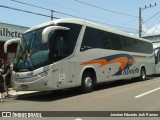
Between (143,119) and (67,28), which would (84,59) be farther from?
(143,119)

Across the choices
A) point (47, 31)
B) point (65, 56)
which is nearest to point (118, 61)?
point (65, 56)

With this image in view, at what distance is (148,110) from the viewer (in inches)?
390

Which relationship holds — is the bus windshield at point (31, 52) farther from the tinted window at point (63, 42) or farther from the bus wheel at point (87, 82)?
the bus wheel at point (87, 82)

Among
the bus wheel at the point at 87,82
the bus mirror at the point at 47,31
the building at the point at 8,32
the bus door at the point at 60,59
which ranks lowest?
the bus wheel at the point at 87,82

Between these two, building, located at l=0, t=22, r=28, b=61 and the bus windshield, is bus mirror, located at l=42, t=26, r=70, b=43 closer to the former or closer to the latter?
the bus windshield

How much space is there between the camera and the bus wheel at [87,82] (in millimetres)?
15252

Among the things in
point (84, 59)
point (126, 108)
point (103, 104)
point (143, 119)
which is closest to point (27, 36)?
point (84, 59)

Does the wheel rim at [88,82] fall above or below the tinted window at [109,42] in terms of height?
below

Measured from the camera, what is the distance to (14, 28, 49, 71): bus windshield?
43.4 ft

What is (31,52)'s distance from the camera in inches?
536

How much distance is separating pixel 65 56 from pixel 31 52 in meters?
1.45

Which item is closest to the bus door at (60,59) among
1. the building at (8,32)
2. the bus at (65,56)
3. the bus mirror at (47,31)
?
the bus at (65,56)

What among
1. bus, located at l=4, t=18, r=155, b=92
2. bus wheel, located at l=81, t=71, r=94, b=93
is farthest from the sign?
bus wheel, located at l=81, t=71, r=94, b=93

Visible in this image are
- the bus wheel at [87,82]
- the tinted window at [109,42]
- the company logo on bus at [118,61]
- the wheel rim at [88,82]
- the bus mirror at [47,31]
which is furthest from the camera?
the company logo on bus at [118,61]
